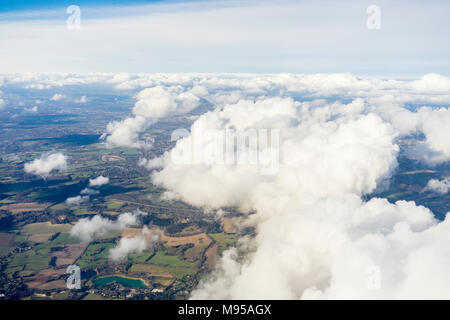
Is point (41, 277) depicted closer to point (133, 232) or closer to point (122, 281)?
point (122, 281)

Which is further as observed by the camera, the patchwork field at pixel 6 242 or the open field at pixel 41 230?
the open field at pixel 41 230

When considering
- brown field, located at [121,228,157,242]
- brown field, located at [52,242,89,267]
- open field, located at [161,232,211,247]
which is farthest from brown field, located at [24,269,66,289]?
open field, located at [161,232,211,247]

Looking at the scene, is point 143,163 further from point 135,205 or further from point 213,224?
point 213,224

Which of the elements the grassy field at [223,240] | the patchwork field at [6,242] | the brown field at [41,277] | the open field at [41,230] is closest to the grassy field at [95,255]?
the brown field at [41,277]

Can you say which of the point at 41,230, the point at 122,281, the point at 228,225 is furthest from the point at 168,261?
the point at 41,230

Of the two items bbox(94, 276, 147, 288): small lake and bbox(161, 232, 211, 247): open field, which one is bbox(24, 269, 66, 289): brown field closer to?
bbox(94, 276, 147, 288): small lake

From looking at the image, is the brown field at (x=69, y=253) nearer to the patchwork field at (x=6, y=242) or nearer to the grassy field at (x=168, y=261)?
the patchwork field at (x=6, y=242)
